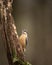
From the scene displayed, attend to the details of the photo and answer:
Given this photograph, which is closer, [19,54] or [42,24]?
[19,54]

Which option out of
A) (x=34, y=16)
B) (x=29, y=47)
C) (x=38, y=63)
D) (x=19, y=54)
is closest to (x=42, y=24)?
(x=34, y=16)

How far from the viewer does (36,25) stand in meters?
4.07

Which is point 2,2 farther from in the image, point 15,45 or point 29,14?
point 29,14

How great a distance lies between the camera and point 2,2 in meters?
1.93

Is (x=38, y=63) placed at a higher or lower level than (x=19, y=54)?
lower

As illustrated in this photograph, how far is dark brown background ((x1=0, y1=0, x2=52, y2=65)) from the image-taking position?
13.2 ft

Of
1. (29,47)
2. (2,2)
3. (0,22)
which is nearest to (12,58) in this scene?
(0,22)

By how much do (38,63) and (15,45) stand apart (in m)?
2.24

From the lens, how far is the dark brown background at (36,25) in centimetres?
401

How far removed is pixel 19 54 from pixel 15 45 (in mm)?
94

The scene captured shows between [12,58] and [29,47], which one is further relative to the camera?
[29,47]

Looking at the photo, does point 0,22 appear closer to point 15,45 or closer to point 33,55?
point 15,45

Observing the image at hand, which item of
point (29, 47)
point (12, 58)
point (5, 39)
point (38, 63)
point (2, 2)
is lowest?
point (38, 63)

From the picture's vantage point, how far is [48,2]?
4023 mm
